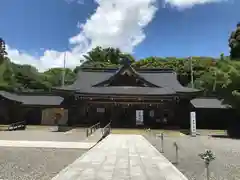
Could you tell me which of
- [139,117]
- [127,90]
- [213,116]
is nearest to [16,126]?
[127,90]

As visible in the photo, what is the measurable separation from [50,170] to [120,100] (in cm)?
1674

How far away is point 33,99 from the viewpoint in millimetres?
29078

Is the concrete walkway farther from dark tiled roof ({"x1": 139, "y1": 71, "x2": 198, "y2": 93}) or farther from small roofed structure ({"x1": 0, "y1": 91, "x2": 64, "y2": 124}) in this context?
small roofed structure ({"x1": 0, "y1": 91, "x2": 64, "y2": 124})

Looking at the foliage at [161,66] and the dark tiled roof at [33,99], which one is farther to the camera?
the dark tiled roof at [33,99]

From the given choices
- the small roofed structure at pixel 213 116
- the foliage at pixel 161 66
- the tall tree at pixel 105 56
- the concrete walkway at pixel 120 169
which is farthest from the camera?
the tall tree at pixel 105 56

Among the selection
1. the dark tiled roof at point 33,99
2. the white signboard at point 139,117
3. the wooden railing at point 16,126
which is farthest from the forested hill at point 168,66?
the wooden railing at point 16,126

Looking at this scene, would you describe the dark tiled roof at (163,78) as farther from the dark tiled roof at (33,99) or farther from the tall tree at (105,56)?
the tall tree at (105,56)

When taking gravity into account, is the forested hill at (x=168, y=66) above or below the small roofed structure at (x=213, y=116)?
above

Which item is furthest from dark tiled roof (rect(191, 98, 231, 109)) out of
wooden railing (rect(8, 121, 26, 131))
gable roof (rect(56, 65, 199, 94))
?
wooden railing (rect(8, 121, 26, 131))

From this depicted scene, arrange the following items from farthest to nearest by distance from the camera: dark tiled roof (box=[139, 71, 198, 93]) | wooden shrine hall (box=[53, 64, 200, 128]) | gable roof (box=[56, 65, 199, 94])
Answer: dark tiled roof (box=[139, 71, 198, 93])
gable roof (box=[56, 65, 199, 94])
wooden shrine hall (box=[53, 64, 200, 128])

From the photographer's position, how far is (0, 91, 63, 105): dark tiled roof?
1082 inches

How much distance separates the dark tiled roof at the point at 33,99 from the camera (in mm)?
27484

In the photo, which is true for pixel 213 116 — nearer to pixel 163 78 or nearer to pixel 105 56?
pixel 163 78

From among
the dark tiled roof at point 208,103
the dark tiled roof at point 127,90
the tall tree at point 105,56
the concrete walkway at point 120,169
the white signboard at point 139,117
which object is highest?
the tall tree at point 105,56
